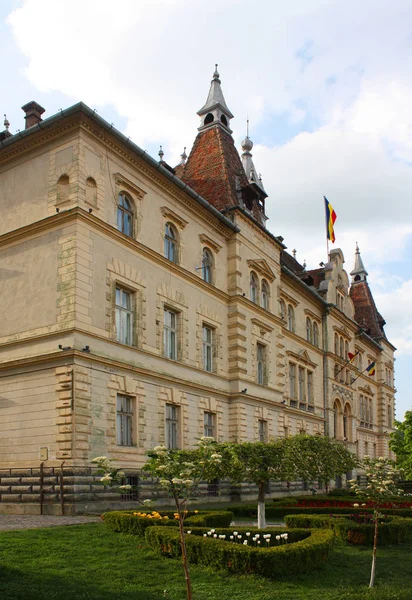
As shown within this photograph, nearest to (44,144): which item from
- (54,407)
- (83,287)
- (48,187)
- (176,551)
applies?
(48,187)

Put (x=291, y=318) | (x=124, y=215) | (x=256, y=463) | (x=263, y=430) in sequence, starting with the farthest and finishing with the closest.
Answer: (x=291, y=318), (x=263, y=430), (x=124, y=215), (x=256, y=463)

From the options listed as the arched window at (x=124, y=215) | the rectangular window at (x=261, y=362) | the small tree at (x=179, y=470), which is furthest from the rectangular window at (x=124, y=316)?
the small tree at (x=179, y=470)

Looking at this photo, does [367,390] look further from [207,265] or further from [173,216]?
[173,216]

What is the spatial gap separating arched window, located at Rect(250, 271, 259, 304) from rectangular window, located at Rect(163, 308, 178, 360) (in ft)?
25.4

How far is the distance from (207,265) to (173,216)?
4068 mm

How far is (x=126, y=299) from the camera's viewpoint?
25.5 m

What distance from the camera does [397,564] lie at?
13.9 metres

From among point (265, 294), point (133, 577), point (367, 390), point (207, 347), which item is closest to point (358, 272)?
point (367, 390)

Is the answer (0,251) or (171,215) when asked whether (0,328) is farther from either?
(171,215)

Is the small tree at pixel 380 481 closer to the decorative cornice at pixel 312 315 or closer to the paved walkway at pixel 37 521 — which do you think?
the paved walkway at pixel 37 521

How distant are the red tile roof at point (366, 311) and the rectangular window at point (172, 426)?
39.6 metres

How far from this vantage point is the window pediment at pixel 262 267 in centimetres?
3500

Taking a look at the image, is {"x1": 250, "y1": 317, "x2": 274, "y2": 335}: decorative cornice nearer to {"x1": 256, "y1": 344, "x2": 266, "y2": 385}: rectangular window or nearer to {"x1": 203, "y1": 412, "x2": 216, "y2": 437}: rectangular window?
{"x1": 256, "y1": 344, "x2": 266, "y2": 385}: rectangular window

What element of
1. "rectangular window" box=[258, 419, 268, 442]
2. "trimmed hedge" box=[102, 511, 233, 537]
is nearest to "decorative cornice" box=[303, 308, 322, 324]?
"rectangular window" box=[258, 419, 268, 442]
